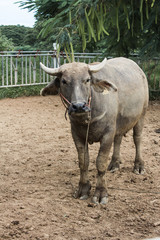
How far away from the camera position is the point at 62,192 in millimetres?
4586

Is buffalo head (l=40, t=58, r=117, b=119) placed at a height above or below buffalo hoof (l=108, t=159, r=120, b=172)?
above

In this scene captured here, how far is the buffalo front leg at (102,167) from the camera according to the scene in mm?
4203

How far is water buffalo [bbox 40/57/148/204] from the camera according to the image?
3727 mm

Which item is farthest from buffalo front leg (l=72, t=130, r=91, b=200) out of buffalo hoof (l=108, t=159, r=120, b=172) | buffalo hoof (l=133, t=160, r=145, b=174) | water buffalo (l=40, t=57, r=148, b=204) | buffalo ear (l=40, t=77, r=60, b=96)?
buffalo hoof (l=133, t=160, r=145, b=174)

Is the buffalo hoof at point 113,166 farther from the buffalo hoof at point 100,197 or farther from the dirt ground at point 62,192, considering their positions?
the buffalo hoof at point 100,197

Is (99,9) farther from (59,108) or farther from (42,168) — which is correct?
(59,108)

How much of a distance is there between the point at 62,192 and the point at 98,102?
4.41ft

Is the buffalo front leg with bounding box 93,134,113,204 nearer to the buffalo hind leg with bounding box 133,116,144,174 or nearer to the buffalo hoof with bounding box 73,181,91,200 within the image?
the buffalo hoof with bounding box 73,181,91,200

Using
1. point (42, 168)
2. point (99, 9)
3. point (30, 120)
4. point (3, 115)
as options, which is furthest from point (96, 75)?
point (3, 115)

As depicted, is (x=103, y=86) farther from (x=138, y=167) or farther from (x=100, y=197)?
(x=138, y=167)

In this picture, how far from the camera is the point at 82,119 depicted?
3820mm

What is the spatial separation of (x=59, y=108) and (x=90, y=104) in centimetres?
657

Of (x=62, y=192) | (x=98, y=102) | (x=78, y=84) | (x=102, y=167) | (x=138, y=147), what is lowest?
(x=62, y=192)

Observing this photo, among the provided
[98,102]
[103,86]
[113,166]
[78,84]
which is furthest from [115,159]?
[78,84]
